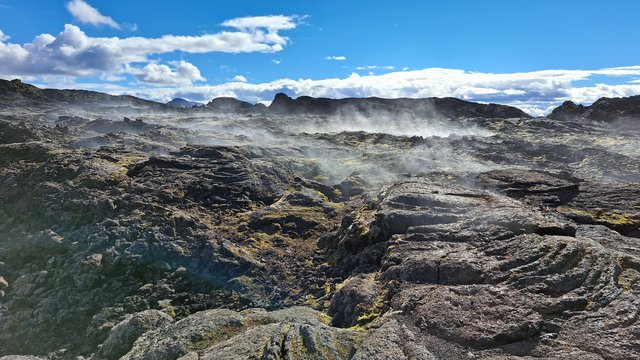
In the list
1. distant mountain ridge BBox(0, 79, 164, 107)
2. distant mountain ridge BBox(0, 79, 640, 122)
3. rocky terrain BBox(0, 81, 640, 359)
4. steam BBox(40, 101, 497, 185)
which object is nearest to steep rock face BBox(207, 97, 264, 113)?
distant mountain ridge BBox(0, 79, 640, 122)

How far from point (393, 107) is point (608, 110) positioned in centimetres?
5830

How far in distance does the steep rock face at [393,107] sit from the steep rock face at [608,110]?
12.2 metres

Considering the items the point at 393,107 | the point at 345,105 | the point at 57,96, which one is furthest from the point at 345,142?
the point at 57,96

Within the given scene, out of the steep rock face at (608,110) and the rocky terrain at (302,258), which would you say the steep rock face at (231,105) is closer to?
the steep rock face at (608,110)

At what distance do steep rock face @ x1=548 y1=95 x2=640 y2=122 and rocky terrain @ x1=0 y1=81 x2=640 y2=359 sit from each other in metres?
56.6

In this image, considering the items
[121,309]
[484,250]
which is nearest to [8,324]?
[121,309]

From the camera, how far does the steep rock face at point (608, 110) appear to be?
10331 centimetres

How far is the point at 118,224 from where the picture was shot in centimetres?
3250

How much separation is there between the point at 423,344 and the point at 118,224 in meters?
24.5

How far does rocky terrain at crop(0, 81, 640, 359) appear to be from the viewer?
1712cm

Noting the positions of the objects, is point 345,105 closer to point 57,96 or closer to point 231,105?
point 231,105

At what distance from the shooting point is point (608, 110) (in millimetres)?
107250

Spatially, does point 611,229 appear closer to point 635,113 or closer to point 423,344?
point 423,344

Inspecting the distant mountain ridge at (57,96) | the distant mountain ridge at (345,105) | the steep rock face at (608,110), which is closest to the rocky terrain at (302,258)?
the steep rock face at (608,110)
